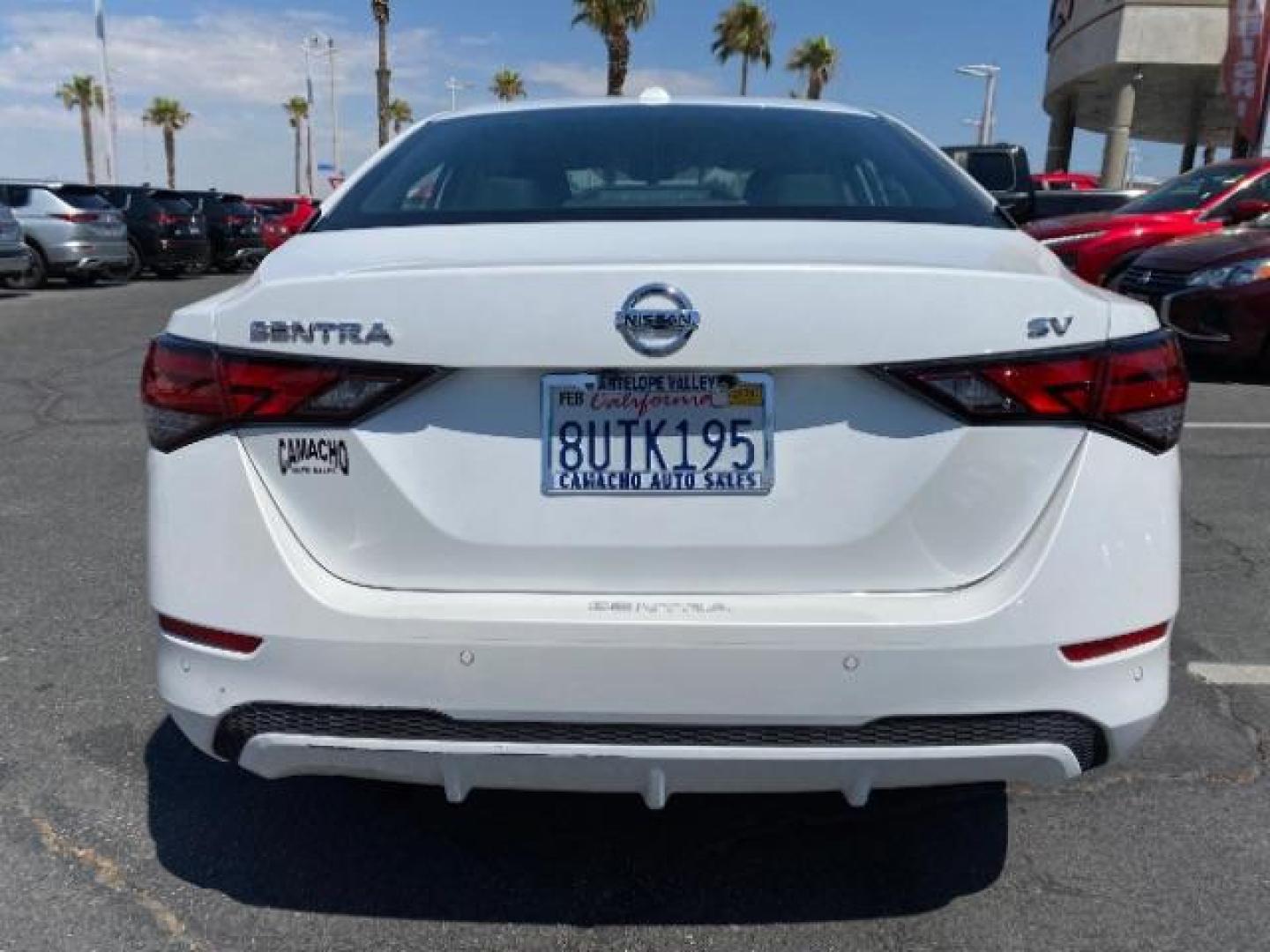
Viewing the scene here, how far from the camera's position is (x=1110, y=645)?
1.92m

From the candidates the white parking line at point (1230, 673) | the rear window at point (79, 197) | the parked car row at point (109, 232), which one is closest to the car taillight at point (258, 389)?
the white parking line at point (1230, 673)

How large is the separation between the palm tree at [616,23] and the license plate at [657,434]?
32.0m

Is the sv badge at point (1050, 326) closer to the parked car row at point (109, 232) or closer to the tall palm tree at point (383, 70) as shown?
the parked car row at point (109, 232)

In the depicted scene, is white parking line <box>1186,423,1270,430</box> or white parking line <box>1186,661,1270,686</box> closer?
white parking line <box>1186,661,1270,686</box>

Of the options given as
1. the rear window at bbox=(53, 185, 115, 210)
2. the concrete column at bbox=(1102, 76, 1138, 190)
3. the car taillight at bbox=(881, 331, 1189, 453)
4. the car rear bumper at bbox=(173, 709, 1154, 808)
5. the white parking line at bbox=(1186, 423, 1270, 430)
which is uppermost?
the concrete column at bbox=(1102, 76, 1138, 190)

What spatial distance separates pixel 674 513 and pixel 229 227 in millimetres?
22568

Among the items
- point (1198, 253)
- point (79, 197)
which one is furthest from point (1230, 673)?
point (79, 197)

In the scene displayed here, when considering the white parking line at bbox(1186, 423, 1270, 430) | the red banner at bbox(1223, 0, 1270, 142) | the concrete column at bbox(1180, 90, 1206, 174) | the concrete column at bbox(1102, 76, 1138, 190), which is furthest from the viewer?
the concrete column at bbox(1180, 90, 1206, 174)

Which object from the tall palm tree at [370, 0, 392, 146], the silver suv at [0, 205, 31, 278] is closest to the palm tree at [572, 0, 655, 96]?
the tall palm tree at [370, 0, 392, 146]

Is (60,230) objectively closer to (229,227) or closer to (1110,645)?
(229,227)

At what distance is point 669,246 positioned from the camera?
6.33 feet

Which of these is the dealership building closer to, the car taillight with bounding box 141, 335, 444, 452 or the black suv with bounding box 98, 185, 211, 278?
the black suv with bounding box 98, 185, 211, 278

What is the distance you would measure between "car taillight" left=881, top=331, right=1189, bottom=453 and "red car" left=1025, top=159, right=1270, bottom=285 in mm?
9044

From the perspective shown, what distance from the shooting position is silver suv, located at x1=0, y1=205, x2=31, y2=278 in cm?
1545
